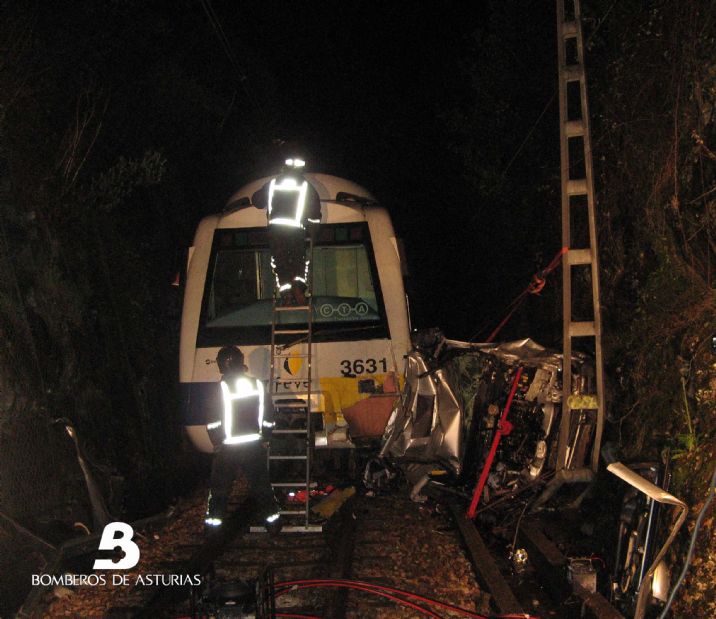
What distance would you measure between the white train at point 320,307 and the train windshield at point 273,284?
0.04 ft

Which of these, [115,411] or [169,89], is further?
[169,89]

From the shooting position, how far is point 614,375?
6.68 meters

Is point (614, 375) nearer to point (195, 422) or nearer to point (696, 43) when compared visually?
point (696, 43)

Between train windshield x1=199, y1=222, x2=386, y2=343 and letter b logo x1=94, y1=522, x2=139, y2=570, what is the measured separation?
2.39 meters

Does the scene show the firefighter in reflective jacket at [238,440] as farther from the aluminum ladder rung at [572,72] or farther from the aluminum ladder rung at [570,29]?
the aluminum ladder rung at [570,29]

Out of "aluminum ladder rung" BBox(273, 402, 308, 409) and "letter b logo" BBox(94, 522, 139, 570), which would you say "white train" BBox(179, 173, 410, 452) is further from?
"letter b logo" BBox(94, 522, 139, 570)

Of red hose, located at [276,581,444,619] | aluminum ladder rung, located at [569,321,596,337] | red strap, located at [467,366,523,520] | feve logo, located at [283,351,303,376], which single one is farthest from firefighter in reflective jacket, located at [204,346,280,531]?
aluminum ladder rung, located at [569,321,596,337]

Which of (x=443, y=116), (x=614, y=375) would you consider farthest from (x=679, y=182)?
(x=443, y=116)

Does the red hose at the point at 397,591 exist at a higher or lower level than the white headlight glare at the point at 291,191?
lower

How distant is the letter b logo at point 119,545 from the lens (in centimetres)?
605

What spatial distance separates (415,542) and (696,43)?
4.71 metres

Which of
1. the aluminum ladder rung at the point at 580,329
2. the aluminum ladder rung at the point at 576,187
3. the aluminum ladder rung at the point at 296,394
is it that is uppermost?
the aluminum ladder rung at the point at 576,187

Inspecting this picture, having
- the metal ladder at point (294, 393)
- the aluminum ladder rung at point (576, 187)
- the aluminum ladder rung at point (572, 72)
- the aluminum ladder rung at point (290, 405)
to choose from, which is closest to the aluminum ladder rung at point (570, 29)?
the aluminum ladder rung at point (572, 72)

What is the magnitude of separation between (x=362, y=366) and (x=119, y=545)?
9.76 ft
